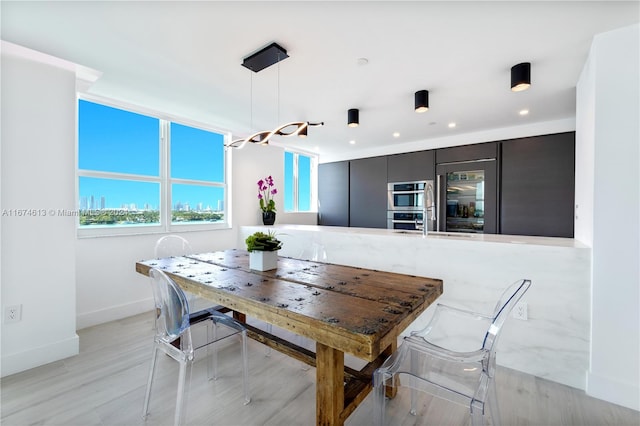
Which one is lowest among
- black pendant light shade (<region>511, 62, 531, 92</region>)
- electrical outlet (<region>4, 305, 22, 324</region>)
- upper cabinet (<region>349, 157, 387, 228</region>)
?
electrical outlet (<region>4, 305, 22, 324</region>)

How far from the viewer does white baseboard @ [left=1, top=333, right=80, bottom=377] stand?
2051 millimetres

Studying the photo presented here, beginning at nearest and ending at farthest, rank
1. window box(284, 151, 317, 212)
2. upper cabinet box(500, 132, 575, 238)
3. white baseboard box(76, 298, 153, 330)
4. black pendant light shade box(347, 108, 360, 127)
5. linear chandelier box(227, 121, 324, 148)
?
1. linear chandelier box(227, 121, 324, 148)
2. white baseboard box(76, 298, 153, 330)
3. black pendant light shade box(347, 108, 360, 127)
4. upper cabinet box(500, 132, 575, 238)
5. window box(284, 151, 317, 212)

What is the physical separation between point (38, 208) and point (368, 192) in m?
4.32

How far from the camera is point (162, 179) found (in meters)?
3.47

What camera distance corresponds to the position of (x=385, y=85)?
Answer: 258 cm

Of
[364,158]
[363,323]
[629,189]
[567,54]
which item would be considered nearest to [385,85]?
[567,54]

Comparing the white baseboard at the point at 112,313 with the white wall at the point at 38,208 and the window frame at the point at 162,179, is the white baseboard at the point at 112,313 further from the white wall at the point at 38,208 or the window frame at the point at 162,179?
the window frame at the point at 162,179

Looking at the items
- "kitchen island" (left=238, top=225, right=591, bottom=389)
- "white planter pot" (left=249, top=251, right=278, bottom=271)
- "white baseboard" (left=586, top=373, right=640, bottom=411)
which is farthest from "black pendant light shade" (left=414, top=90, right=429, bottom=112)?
"white baseboard" (left=586, top=373, right=640, bottom=411)

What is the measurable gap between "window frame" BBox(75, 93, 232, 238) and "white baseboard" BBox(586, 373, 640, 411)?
4063 millimetres

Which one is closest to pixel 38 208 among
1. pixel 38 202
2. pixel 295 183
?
pixel 38 202

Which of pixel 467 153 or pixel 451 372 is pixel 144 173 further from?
pixel 467 153

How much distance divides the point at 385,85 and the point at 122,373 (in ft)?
10.5

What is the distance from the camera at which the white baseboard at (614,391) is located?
67.2 inches

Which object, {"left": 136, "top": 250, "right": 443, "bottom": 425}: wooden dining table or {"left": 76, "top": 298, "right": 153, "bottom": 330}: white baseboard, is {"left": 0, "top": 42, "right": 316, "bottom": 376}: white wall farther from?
{"left": 136, "top": 250, "right": 443, "bottom": 425}: wooden dining table
